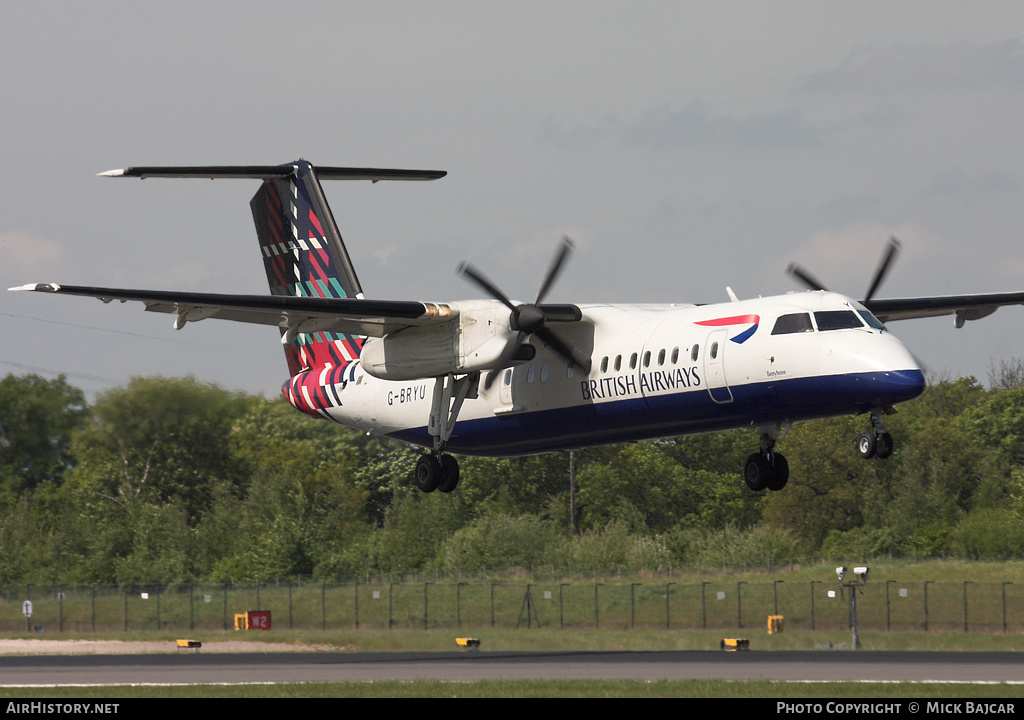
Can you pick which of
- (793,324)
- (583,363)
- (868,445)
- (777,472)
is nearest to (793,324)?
(793,324)

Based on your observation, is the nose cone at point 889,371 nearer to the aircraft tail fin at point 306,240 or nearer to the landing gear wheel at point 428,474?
the landing gear wheel at point 428,474

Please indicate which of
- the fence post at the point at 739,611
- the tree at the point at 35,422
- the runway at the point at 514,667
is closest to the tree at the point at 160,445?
the tree at the point at 35,422

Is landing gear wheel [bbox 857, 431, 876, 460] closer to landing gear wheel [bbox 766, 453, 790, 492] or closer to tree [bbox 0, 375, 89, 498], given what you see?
landing gear wheel [bbox 766, 453, 790, 492]

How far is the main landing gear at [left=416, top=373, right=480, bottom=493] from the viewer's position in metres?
28.8

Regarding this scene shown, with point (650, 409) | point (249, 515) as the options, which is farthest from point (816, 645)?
point (249, 515)

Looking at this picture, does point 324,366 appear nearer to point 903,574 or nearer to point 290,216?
point 290,216

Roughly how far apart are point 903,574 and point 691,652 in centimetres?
1740

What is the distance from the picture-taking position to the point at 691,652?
4428cm

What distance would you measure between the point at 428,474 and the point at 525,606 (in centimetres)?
2597

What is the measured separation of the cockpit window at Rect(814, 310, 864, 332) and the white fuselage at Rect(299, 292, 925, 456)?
24mm

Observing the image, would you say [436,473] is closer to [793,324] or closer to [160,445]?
[793,324]

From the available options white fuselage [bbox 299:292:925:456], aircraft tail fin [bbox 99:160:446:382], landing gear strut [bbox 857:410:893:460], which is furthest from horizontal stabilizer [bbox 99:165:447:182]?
landing gear strut [bbox 857:410:893:460]

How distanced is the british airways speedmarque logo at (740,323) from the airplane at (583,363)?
0.02 m

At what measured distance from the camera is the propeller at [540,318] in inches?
1061
